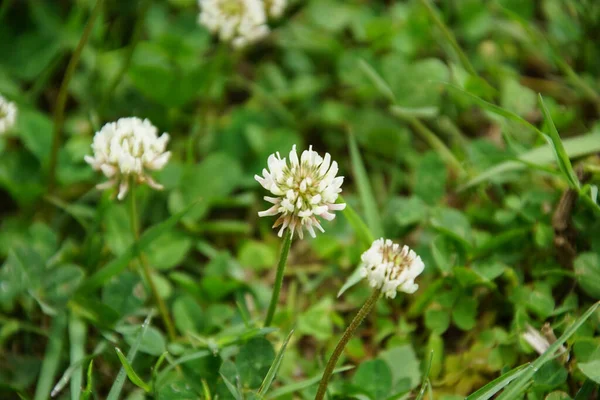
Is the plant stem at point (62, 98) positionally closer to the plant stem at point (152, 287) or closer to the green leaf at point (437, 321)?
the plant stem at point (152, 287)

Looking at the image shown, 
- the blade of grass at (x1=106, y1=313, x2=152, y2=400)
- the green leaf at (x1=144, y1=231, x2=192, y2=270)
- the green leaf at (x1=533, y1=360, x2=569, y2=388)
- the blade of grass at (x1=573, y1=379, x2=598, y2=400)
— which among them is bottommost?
the blade of grass at (x1=573, y1=379, x2=598, y2=400)

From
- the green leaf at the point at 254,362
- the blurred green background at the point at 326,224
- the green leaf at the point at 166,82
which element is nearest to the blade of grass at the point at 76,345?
the blurred green background at the point at 326,224

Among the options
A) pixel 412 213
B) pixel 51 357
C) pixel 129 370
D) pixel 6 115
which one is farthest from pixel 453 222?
pixel 6 115

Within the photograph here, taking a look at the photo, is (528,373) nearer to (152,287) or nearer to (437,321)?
(437,321)

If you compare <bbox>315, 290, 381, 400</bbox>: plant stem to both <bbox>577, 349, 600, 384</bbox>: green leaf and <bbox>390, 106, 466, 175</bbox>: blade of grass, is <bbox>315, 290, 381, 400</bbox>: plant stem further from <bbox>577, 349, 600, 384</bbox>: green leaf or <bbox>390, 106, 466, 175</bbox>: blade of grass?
<bbox>390, 106, 466, 175</bbox>: blade of grass

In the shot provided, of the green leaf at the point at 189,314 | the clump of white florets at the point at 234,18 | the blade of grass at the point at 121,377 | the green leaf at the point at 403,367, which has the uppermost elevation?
the clump of white florets at the point at 234,18

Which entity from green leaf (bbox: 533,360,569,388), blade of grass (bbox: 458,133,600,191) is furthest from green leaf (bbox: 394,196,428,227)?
green leaf (bbox: 533,360,569,388)
